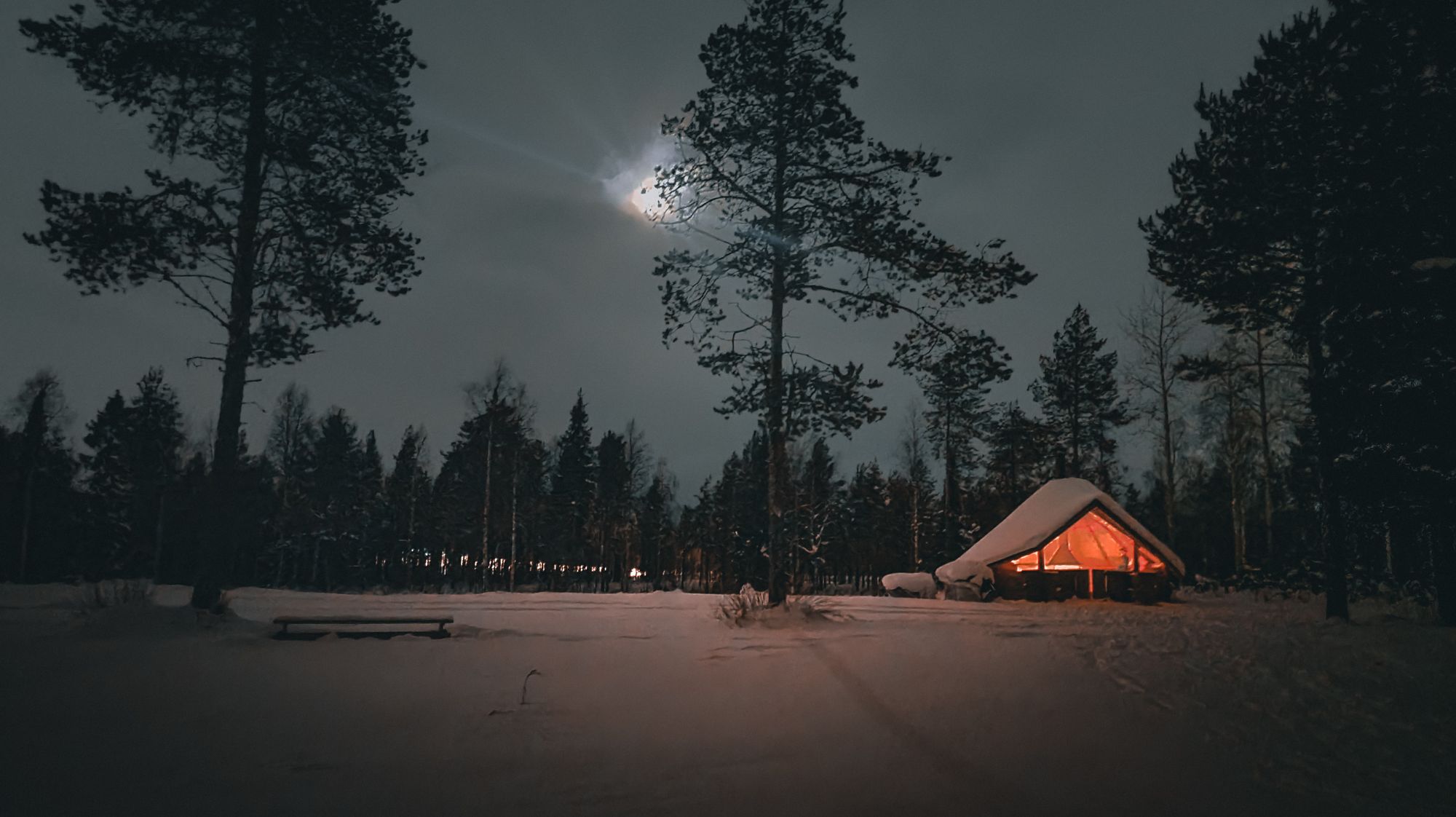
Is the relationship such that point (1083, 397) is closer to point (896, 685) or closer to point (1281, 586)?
point (1281, 586)

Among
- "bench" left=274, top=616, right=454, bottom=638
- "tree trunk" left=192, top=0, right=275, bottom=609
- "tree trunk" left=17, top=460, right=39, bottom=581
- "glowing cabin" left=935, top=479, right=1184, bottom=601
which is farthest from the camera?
"tree trunk" left=17, top=460, right=39, bottom=581

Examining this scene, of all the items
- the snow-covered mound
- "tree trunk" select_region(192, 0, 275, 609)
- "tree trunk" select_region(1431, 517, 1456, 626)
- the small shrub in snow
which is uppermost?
"tree trunk" select_region(192, 0, 275, 609)

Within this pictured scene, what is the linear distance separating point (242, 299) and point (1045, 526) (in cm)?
2409

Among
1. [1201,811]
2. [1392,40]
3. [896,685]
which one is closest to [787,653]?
[896,685]

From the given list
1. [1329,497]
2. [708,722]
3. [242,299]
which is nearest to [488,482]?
[242,299]

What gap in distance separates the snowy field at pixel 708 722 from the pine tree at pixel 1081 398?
93.8ft

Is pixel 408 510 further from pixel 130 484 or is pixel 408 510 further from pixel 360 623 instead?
pixel 360 623

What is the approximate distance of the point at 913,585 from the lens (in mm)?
28797

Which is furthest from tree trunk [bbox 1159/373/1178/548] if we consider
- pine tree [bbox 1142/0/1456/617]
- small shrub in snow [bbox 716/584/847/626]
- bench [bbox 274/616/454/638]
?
bench [bbox 274/616/454/638]

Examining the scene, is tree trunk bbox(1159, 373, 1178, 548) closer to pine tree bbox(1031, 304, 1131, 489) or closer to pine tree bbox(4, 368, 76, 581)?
pine tree bbox(1031, 304, 1131, 489)

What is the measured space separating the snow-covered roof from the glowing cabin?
1.0 inches

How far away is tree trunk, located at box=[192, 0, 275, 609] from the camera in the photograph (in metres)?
12.8

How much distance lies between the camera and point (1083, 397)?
129 ft

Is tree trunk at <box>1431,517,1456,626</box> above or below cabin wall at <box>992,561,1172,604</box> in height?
above
